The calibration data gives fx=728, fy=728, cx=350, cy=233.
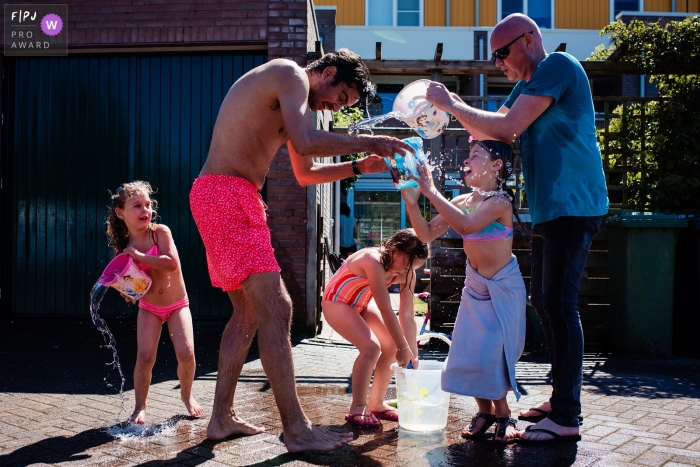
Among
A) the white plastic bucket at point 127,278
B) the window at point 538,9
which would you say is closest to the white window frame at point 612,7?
the window at point 538,9

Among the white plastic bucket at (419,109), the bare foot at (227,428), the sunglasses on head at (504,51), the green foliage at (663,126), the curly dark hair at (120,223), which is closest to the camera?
the bare foot at (227,428)

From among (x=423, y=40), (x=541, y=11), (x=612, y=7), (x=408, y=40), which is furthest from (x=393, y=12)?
(x=612, y=7)

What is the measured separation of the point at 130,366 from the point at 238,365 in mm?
2354

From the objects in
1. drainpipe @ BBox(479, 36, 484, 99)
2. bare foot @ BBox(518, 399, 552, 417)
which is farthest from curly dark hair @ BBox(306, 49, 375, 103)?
drainpipe @ BBox(479, 36, 484, 99)

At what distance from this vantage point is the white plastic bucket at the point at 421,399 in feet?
12.1

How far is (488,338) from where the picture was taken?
3.60 m

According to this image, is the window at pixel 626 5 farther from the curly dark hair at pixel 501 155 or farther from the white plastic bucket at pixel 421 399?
the white plastic bucket at pixel 421 399

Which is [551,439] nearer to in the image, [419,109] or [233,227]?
[233,227]

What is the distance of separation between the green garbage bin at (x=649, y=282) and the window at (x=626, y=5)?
18531mm

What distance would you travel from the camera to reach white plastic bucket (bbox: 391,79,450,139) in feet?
15.0

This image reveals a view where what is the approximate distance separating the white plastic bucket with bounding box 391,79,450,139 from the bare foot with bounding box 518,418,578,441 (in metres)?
1.95

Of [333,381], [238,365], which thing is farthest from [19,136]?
[238,365]

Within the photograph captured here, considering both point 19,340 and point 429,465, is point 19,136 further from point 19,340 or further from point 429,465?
point 429,465

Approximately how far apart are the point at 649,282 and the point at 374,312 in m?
3.53
